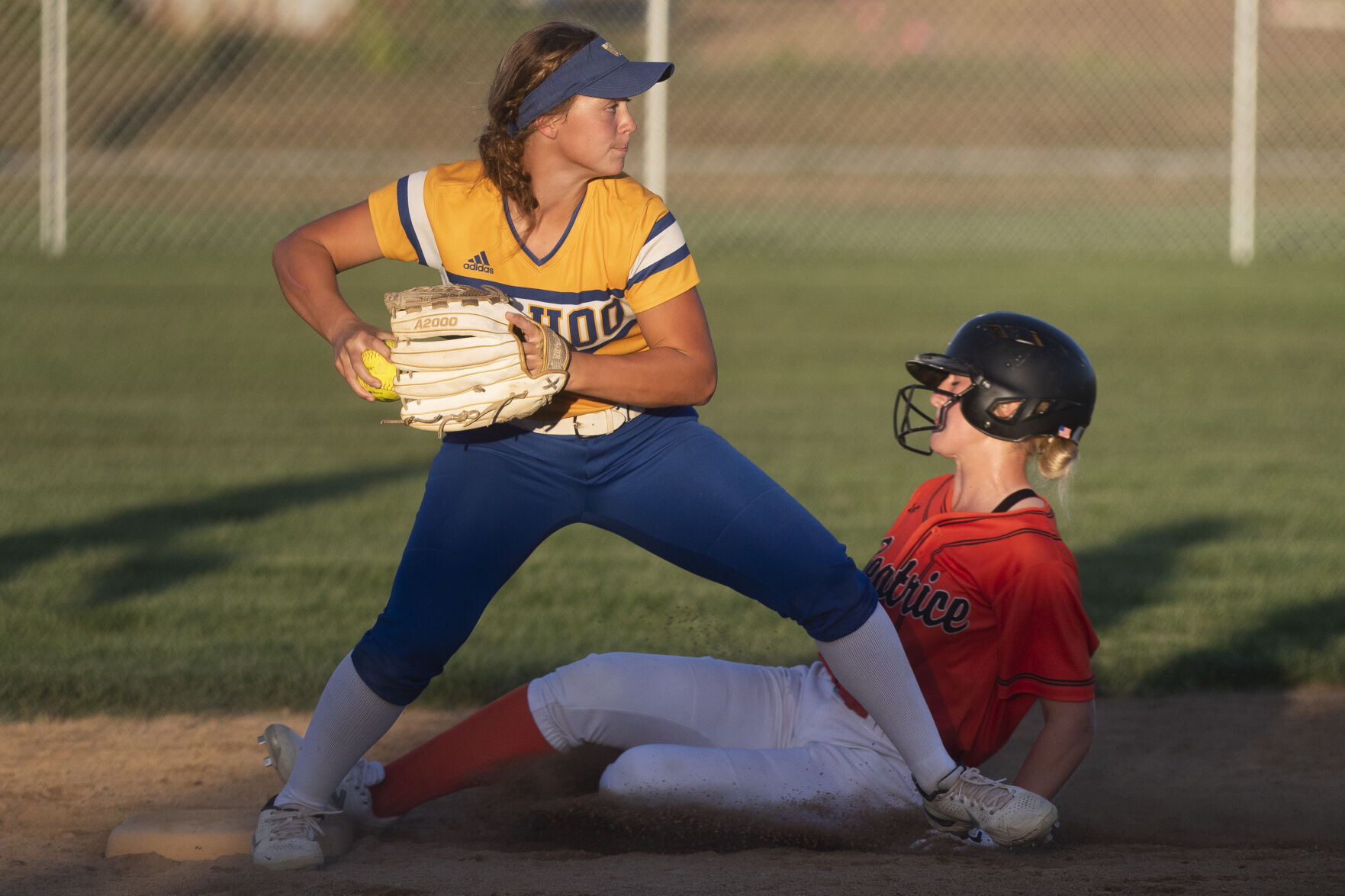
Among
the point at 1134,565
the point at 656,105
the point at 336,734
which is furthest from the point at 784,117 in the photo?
the point at 336,734

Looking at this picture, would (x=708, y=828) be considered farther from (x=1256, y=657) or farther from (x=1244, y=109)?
(x=1244, y=109)

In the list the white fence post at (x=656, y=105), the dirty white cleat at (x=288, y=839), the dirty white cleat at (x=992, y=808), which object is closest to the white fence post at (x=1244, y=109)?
the white fence post at (x=656, y=105)

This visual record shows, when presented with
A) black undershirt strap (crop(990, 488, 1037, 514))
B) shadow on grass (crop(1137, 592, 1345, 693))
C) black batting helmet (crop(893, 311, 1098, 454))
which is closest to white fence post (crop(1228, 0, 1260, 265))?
shadow on grass (crop(1137, 592, 1345, 693))

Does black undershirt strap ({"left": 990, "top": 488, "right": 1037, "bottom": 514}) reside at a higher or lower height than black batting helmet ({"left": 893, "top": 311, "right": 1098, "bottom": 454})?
lower

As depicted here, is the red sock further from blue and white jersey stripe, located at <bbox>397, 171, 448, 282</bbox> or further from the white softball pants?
blue and white jersey stripe, located at <bbox>397, 171, 448, 282</bbox>

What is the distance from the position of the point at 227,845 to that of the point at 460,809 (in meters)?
0.59

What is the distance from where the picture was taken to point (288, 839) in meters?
3.06

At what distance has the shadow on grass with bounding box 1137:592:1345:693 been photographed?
4.70 m

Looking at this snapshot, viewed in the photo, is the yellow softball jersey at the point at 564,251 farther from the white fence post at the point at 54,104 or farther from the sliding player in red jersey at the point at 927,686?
the white fence post at the point at 54,104

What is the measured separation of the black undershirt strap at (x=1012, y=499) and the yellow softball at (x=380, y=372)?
4.35 feet

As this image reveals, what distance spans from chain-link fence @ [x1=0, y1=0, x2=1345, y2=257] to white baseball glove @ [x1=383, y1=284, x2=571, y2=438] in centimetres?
1355

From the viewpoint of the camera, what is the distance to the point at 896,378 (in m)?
10.3

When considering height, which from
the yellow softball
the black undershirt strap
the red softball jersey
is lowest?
the red softball jersey

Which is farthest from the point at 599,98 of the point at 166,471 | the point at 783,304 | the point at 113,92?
the point at 113,92
